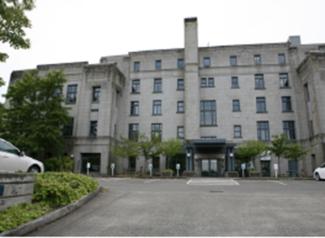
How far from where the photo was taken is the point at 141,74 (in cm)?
3575

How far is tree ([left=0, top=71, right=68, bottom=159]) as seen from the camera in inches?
1037

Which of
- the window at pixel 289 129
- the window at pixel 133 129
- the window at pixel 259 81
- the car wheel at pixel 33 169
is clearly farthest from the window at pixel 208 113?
the car wheel at pixel 33 169

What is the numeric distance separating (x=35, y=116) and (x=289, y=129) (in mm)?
29532

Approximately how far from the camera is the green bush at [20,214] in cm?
519

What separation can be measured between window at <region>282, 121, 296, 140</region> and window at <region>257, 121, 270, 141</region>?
6.41 feet

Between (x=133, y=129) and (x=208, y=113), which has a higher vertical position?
(x=208, y=113)

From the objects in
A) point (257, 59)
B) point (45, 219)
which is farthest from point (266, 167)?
point (45, 219)

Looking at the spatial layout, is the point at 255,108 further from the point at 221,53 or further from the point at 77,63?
the point at 77,63

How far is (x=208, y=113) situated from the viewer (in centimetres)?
3294

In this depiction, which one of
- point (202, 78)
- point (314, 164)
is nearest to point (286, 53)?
point (202, 78)

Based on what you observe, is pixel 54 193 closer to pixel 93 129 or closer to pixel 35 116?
pixel 35 116

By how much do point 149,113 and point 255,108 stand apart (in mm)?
13620

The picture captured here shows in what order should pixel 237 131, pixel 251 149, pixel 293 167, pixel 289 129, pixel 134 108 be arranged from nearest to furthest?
pixel 251 149, pixel 293 167, pixel 289 129, pixel 237 131, pixel 134 108

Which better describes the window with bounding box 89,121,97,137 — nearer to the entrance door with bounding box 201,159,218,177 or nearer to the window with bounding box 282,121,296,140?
the entrance door with bounding box 201,159,218,177
